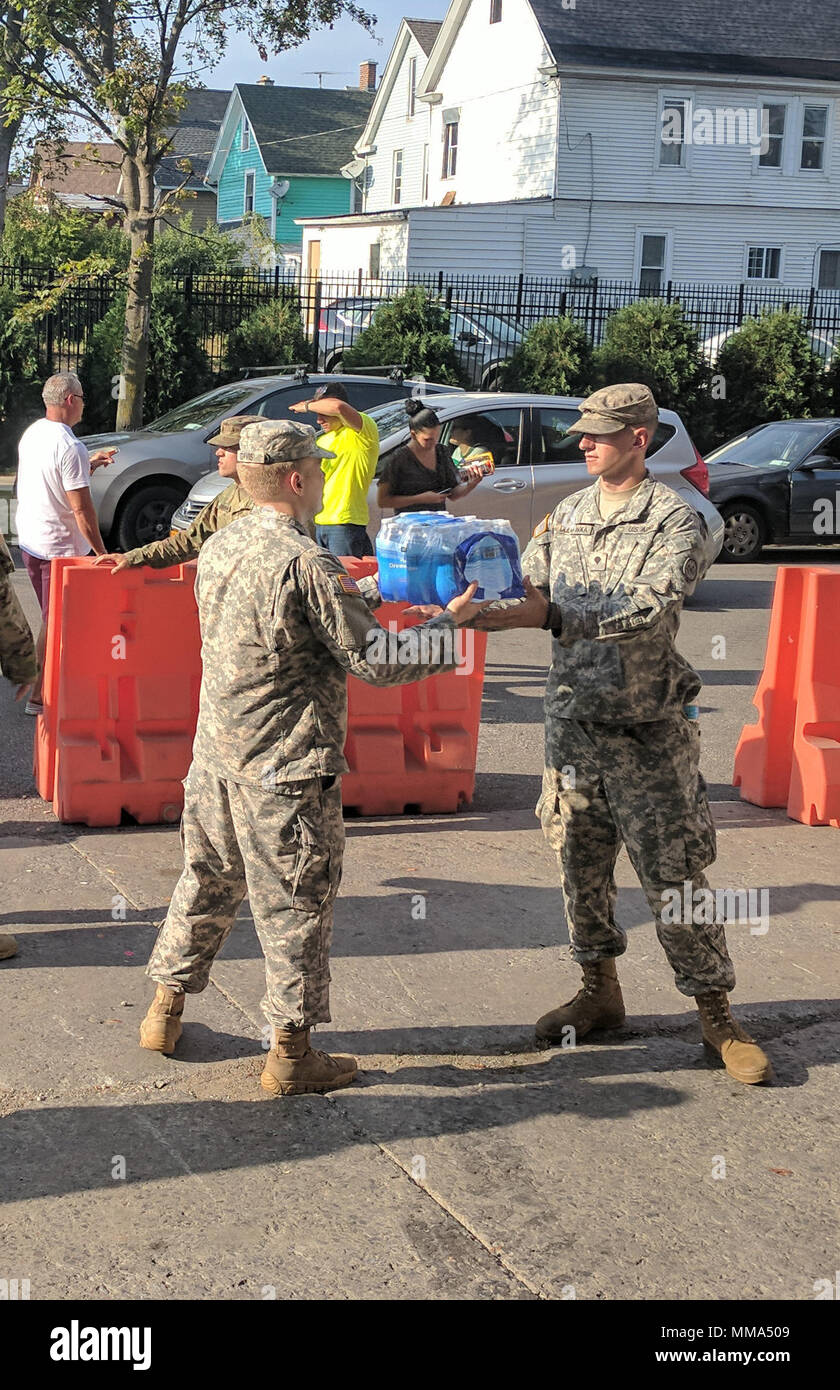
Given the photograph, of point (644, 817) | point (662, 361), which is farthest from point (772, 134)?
point (644, 817)

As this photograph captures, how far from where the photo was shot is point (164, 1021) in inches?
186

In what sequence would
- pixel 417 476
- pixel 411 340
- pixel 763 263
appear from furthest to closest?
pixel 763 263, pixel 411 340, pixel 417 476

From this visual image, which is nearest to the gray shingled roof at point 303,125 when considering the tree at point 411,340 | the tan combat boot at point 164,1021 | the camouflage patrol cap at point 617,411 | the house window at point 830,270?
the house window at point 830,270

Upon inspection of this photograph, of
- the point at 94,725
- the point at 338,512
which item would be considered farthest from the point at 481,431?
the point at 94,725

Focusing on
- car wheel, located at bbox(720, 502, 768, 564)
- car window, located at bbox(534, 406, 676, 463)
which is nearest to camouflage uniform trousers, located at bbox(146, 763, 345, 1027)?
car window, located at bbox(534, 406, 676, 463)

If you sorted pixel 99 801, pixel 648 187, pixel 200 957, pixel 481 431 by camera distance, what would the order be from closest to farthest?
pixel 200 957
pixel 99 801
pixel 481 431
pixel 648 187

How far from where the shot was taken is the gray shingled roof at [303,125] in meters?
52.7

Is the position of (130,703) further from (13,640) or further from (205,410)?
(205,410)

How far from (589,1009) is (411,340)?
19.3 meters

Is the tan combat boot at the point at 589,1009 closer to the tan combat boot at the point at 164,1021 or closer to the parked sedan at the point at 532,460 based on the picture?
the tan combat boot at the point at 164,1021

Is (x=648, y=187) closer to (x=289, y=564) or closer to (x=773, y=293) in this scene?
(x=773, y=293)

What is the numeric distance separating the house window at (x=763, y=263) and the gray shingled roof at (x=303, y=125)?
2003 cm

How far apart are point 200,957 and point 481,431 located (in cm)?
937

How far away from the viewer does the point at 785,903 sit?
21.2 feet
